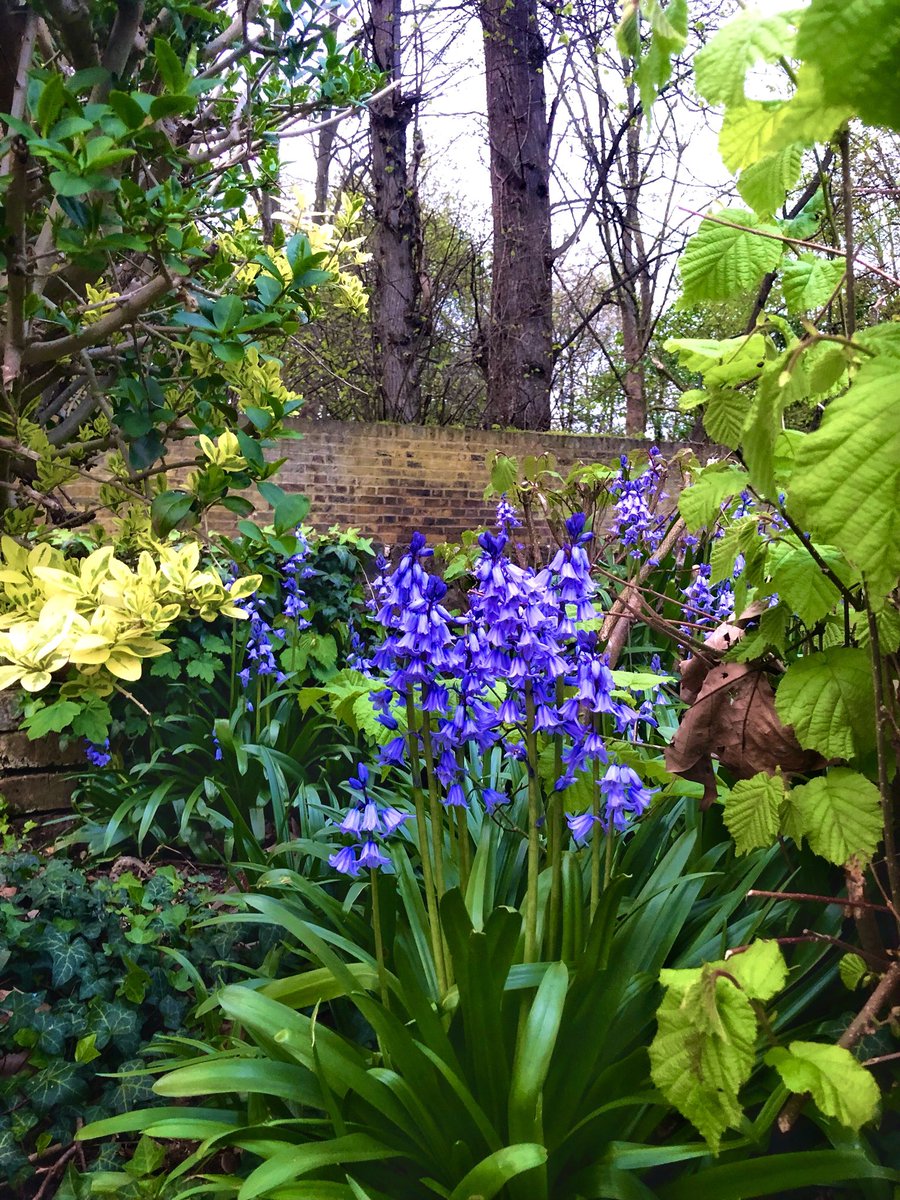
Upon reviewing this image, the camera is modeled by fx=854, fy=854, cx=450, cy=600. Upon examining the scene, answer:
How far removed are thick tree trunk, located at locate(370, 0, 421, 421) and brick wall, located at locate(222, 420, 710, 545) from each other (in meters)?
1.70

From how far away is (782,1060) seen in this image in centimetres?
103

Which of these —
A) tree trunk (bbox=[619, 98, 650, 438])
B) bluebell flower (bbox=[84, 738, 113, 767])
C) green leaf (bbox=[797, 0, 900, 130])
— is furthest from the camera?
tree trunk (bbox=[619, 98, 650, 438])

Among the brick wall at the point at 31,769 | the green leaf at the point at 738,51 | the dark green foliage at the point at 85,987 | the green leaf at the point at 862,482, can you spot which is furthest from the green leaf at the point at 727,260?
the brick wall at the point at 31,769

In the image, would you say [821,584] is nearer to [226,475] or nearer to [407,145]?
[226,475]

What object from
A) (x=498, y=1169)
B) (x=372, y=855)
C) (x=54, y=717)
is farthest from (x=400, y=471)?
(x=498, y=1169)

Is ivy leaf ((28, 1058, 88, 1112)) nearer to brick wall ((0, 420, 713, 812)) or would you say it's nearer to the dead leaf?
the dead leaf

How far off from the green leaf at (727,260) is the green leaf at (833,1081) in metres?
0.99

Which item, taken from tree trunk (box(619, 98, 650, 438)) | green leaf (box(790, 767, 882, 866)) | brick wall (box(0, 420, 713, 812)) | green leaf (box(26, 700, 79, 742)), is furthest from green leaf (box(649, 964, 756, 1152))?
tree trunk (box(619, 98, 650, 438))

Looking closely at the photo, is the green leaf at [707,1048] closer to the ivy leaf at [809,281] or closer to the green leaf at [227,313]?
the ivy leaf at [809,281]

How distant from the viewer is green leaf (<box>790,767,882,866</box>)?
1.23 metres

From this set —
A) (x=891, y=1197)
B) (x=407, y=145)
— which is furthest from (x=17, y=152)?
(x=407, y=145)

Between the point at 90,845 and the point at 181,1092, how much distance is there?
6.63 ft

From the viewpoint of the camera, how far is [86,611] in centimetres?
123

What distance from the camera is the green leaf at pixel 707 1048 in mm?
909
